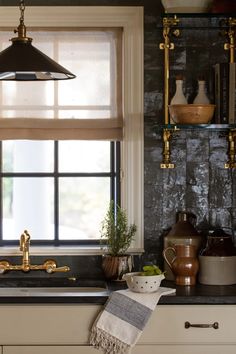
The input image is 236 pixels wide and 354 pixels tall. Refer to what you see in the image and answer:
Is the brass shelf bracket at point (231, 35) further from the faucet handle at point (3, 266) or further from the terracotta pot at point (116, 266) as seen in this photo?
the faucet handle at point (3, 266)

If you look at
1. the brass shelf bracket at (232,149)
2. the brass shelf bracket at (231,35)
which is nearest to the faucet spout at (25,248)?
the brass shelf bracket at (232,149)

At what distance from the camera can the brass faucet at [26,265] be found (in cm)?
420

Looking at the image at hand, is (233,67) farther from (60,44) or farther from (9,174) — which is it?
(9,174)

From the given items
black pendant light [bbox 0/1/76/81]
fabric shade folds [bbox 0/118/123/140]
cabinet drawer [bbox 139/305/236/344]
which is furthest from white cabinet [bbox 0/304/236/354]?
black pendant light [bbox 0/1/76/81]

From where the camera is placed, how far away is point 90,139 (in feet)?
14.1

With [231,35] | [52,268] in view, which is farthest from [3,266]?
[231,35]

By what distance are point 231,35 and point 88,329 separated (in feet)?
5.47

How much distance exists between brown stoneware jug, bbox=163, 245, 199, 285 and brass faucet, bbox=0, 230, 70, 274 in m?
0.59

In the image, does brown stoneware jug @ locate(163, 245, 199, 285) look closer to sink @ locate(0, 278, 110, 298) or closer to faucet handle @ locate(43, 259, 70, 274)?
sink @ locate(0, 278, 110, 298)

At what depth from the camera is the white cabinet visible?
3.73 meters

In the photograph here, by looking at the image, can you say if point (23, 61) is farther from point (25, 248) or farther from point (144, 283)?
point (25, 248)

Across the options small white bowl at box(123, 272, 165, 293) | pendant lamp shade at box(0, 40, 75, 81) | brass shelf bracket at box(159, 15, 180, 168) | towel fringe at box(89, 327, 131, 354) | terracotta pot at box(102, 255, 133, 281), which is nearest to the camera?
pendant lamp shade at box(0, 40, 75, 81)

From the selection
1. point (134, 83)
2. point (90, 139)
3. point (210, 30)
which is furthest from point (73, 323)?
point (210, 30)

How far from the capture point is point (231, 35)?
4.24 meters
